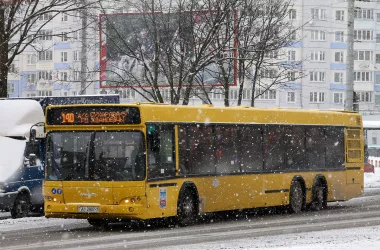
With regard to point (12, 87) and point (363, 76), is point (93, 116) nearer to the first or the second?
point (12, 87)

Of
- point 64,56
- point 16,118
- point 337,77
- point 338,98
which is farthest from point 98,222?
point 338,98

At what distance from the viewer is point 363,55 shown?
4464 inches

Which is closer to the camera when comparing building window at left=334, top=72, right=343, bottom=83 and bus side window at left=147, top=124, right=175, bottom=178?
bus side window at left=147, top=124, right=175, bottom=178

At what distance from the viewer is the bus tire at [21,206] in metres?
25.5

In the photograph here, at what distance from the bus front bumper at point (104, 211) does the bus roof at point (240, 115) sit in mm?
1656

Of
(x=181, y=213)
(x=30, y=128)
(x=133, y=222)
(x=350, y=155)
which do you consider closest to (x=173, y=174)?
(x=181, y=213)

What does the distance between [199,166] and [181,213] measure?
4.08ft

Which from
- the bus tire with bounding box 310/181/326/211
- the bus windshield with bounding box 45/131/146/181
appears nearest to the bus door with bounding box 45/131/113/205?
the bus windshield with bounding box 45/131/146/181

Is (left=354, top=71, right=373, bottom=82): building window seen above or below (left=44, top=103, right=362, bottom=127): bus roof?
above

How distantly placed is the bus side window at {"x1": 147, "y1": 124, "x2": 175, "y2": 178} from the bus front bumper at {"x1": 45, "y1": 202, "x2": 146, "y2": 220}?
722 mm

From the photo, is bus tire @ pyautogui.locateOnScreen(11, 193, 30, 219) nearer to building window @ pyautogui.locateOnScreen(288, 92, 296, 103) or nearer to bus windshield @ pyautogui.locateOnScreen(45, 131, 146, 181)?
bus windshield @ pyautogui.locateOnScreen(45, 131, 146, 181)

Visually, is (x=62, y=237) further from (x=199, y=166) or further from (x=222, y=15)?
(x=222, y=15)

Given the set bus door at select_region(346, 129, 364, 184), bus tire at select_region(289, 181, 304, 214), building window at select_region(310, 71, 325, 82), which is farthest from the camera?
building window at select_region(310, 71, 325, 82)

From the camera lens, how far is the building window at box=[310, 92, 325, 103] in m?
109
